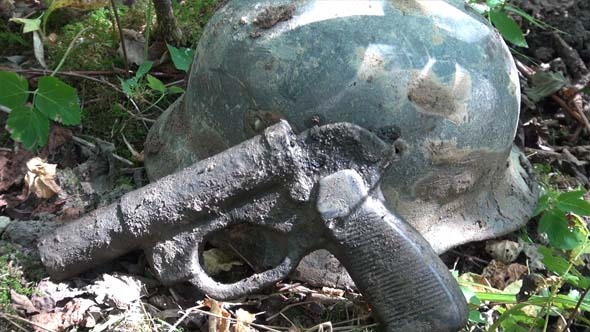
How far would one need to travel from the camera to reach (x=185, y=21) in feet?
10.8

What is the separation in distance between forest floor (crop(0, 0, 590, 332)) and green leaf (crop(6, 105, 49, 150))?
0.14m

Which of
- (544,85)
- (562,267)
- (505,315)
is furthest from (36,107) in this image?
(544,85)

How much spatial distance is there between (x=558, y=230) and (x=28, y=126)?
1.86 metres

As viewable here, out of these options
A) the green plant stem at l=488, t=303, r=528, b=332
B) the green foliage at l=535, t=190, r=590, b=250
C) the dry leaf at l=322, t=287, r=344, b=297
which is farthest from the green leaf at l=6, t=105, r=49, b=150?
the green foliage at l=535, t=190, r=590, b=250

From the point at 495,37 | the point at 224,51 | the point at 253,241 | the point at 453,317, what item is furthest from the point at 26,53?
the point at 453,317

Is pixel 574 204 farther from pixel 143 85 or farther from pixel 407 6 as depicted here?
pixel 143 85

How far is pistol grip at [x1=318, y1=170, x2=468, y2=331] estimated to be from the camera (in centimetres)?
192

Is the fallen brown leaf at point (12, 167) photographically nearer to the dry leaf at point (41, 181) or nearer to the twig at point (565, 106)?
the dry leaf at point (41, 181)

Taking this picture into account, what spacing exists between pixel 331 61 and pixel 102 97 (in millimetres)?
1330

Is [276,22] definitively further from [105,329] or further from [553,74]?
[553,74]

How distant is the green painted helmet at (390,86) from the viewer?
2027mm

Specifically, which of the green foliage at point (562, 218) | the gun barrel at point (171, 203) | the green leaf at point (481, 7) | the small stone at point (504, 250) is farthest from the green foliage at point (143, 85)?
the green foliage at point (562, 218)

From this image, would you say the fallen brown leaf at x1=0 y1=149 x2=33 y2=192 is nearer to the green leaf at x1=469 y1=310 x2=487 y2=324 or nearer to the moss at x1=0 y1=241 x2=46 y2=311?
the moss at x1=0 y1=241 x2=46 y2=311

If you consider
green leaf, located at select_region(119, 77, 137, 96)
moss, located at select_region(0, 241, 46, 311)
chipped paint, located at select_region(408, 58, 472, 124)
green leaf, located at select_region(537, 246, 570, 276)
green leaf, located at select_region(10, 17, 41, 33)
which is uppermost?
chipped paint, located at select_region(408, 58, 472, 124)
